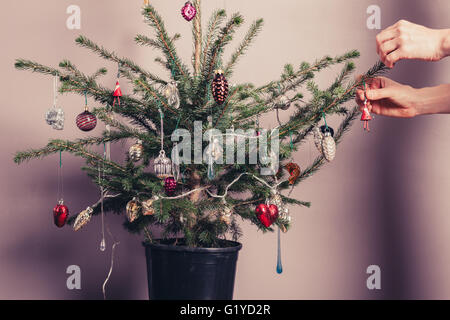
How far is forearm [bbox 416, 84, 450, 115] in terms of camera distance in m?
1.21

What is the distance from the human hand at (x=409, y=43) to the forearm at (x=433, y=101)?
22 centimetres

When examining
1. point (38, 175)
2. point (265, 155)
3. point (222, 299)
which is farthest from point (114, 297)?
Answer: point (265, 155)

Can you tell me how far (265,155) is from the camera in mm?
1008

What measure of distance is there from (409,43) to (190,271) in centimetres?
69

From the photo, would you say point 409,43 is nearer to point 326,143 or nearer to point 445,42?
point 445,42

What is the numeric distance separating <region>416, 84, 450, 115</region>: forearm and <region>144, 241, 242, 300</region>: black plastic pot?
0.64 meters

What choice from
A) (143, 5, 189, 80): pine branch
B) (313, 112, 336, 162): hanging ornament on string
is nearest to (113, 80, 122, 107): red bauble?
(143, 5, 189, 80): pine branch

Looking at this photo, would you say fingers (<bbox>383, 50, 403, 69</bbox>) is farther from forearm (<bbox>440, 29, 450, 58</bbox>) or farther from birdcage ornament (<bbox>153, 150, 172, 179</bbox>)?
birdcage ornament (<bbox>153, 150, 172, 179</bbox>)

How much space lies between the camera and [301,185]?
60.7 inches

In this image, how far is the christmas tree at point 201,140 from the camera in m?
0.96

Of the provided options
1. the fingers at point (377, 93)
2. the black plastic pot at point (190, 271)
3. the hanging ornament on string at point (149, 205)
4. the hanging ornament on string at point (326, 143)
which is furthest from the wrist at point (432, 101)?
the hanging ornament on string at point (149, 205)

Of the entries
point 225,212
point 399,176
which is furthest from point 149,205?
point 399,176

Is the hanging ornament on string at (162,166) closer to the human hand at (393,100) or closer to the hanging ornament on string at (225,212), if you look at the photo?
the hanging ornament on string at (225,212)
